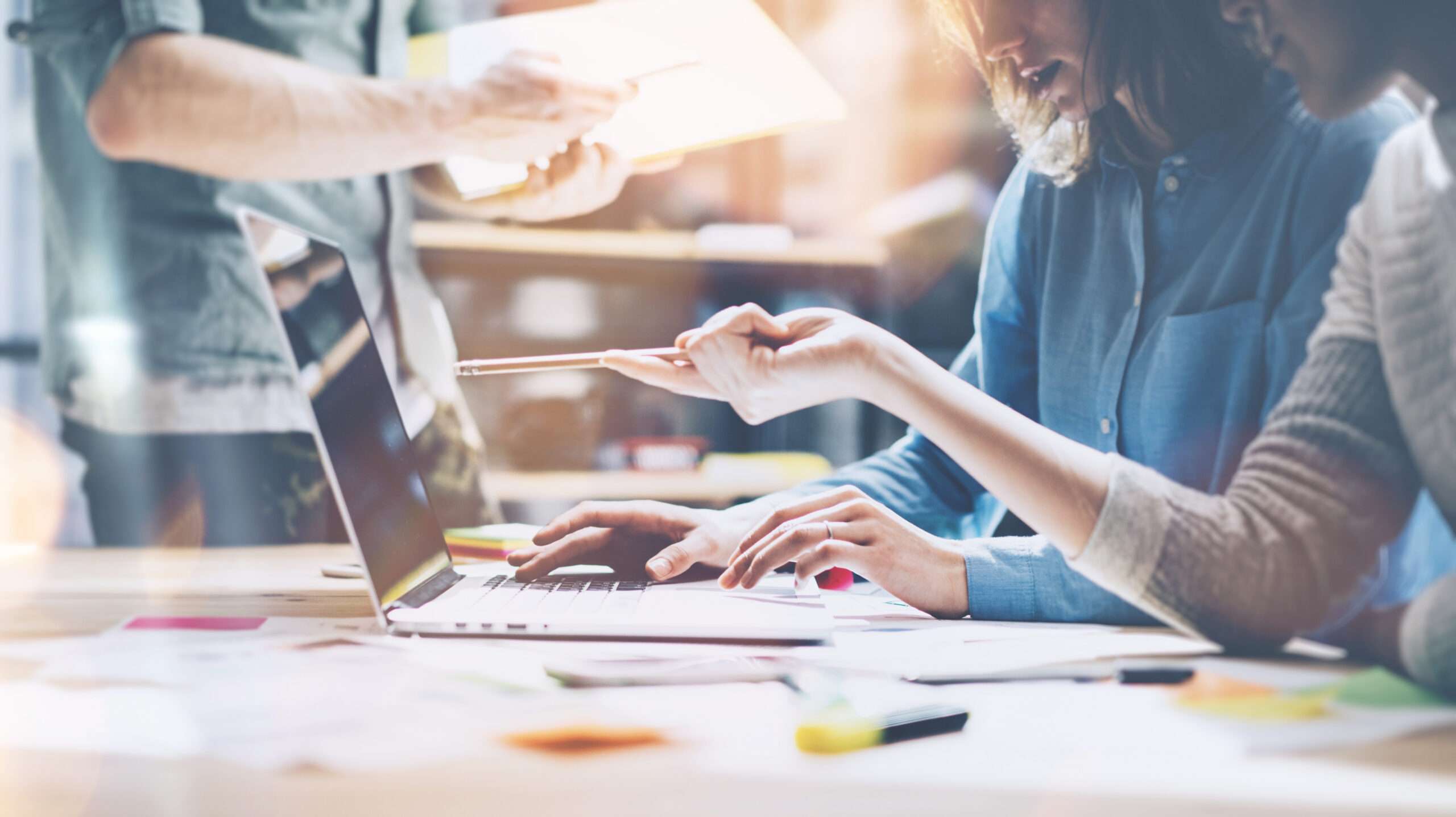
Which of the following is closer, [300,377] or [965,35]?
[300,377]

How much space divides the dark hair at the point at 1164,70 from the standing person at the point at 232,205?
1.45 ft

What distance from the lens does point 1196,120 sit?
0.77 metres

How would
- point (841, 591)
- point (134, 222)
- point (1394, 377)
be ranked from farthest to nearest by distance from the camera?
point (134, 222), point (841, 591), point (1394, 377)

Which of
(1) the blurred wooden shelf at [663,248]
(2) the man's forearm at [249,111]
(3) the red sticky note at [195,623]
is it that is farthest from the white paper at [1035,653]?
(1) the blurred wooden shelf at [663,248]

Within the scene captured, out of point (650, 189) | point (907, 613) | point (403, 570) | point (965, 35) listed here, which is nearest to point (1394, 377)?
point (907, 613)

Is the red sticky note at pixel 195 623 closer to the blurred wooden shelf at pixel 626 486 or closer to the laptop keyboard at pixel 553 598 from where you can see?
the laptop keyboard at pixel 553 598

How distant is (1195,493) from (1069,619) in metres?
0.15

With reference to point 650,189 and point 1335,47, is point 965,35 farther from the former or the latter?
point 650,189

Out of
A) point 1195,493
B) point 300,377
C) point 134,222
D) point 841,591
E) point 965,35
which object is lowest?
point 841,591

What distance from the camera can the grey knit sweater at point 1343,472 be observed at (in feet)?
1.96

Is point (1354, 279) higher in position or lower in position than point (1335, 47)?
lower

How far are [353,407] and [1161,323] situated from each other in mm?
685

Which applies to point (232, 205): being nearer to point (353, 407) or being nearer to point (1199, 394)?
point (353, 407)

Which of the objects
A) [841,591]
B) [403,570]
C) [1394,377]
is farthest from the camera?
[841,591]
